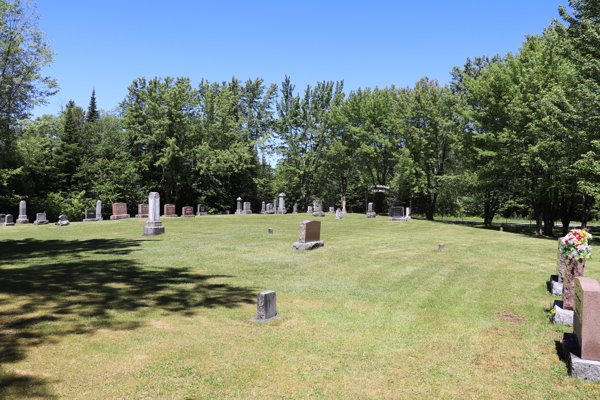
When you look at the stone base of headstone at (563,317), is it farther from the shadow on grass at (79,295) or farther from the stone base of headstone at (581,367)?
the shadow on grass at (79,295)

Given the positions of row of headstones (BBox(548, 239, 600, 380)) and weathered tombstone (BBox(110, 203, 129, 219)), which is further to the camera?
weathered tombstone (BBox(110, 203, 129, 219))

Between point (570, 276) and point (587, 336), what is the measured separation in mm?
3779

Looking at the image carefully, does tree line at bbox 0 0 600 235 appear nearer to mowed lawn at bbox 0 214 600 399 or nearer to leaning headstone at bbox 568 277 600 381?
mowed lawn at bbox 0 214 600 399

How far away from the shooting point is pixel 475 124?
37.5 m

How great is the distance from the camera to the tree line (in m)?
27.4

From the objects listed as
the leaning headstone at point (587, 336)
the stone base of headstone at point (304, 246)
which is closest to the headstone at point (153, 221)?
the stone base of headstone at point (304, 246)

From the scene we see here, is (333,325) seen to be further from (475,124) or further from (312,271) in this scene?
(475,124)

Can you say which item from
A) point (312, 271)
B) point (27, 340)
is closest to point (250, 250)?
point (312, 271)

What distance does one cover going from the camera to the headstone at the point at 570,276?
29.5ft

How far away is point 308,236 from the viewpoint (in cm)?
1861

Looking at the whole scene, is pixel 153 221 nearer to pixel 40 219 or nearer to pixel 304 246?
pixel 304 246

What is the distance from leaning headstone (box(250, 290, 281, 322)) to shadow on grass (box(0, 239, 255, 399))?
1206mm

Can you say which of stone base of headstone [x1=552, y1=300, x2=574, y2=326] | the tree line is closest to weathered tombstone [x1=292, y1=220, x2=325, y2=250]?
stone base of headstone [x1=552, y1=300, x2=574, y2=326]

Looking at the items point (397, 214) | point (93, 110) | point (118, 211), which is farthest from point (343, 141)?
point (93, 110)
